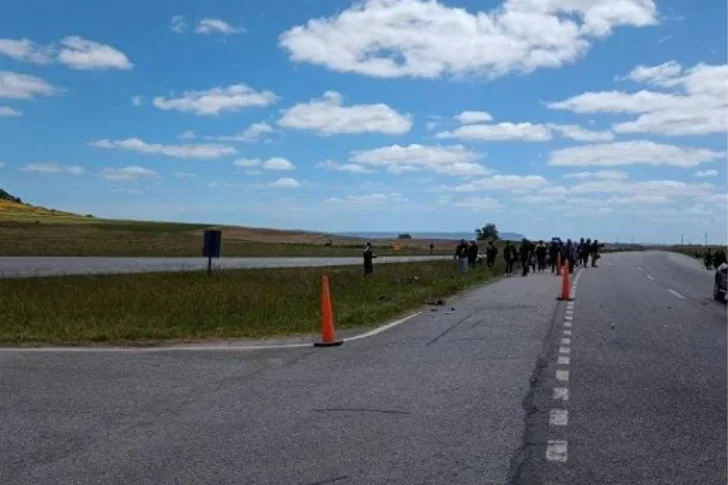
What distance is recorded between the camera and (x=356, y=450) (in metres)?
6.32

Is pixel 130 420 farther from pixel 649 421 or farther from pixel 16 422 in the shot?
pixel 649 421

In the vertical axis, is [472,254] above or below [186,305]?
above

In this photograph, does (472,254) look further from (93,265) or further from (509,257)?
(93,265)

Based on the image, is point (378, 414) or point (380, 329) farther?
point (380, 329)

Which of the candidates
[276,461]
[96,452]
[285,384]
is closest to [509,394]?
[285,384]

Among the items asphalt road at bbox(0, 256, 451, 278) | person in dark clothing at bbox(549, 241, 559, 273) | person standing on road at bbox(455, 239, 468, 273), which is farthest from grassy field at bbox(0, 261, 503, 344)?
person in dark clothing at bbox(549, 241, 559, 273)

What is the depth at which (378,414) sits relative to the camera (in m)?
7.54

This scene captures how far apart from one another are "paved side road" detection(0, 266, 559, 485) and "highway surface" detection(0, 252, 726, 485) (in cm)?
2

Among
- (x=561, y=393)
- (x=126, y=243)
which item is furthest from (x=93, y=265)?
(x=126, y=243)

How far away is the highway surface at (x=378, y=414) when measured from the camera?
5.85m

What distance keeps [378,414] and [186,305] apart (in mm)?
12389

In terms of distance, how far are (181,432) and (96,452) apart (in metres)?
0.79

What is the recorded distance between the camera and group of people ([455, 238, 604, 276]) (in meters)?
40.1

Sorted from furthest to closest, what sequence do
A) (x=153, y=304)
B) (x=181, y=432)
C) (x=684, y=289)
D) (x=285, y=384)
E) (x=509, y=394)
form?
(x=684, y=289), (x=153, y=304), (x=285, y=384), (x=509, y=394), (x=181, y=432)
